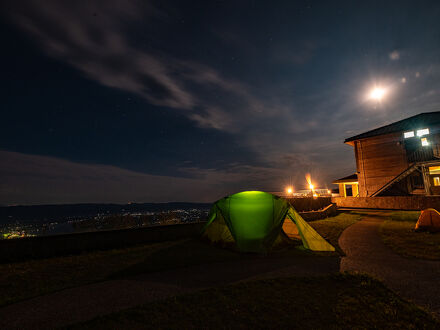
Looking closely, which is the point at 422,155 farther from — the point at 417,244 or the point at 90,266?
the point at 90,266

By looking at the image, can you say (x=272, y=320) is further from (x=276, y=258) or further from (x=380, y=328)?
(x=276, y=258)

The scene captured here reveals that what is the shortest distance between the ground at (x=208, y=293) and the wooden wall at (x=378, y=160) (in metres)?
23.7

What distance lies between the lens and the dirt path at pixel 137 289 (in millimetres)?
3465

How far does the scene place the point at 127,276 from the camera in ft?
17.4

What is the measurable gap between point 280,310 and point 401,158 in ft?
94.1

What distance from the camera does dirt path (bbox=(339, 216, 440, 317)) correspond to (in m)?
3.99

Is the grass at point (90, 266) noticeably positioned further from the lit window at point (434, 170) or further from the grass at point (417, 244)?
the lit window at point (434, 170)

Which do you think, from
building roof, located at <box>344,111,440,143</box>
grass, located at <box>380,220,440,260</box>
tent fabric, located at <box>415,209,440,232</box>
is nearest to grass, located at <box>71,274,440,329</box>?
grass, located at <box>380,220,440,260</box>

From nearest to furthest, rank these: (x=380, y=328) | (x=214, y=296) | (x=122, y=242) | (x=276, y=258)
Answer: (x=380, y=328) < (x=214, y=296) < (x=276, y=258) < (x=122, y=242)

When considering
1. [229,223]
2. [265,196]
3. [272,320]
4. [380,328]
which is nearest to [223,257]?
[229,223]

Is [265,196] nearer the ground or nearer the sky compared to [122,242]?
nearer the sky

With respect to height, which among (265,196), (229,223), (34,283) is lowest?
(34,283)

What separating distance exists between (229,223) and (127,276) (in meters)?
3.67

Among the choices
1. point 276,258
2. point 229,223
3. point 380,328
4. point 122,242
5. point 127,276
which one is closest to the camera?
point 380,328
